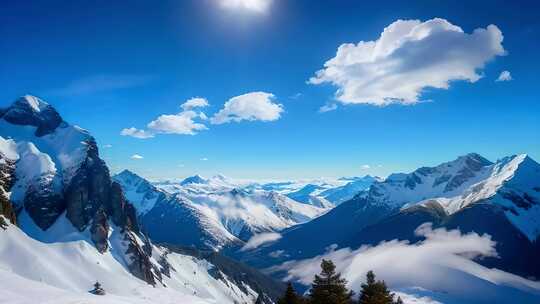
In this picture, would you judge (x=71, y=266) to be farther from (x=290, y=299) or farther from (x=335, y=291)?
(x=335, y=291)

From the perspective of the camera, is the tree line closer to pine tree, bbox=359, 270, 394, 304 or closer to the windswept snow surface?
pine tree, bbox=359, 270, 394, 304

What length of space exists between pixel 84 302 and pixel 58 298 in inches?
213

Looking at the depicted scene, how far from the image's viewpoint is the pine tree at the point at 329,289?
44812 millimetres

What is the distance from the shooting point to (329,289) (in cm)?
4584

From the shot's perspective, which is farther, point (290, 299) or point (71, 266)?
point (71, 266)

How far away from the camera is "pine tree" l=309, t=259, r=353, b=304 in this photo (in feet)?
147

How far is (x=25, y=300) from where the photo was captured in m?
49.6

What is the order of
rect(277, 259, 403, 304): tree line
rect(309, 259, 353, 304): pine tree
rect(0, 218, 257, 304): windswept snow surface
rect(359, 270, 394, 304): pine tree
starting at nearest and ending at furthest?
rect(359, 270, 394, 304): pine tree → rect(277, 259, 403, 304): tree line → rect(309, 259, 353, 304): pine tree → rect(0, 218, 257, 304): windswept snow surface

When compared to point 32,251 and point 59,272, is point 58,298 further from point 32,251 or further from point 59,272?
point 32,251

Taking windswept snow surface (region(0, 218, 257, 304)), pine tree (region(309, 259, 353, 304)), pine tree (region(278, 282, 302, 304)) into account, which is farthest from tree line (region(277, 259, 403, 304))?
windswept snow surface (region(0, 218, 257, 304))

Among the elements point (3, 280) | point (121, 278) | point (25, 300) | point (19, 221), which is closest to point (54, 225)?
point (19, 221)

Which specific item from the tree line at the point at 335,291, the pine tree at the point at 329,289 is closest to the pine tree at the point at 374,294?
the tree line at the point at 335,291

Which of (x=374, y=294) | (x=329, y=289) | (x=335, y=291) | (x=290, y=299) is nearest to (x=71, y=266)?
(x=290, y=299)

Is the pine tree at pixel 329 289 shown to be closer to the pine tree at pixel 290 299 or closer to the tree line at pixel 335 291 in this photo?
the tree line at pixel 335 291
